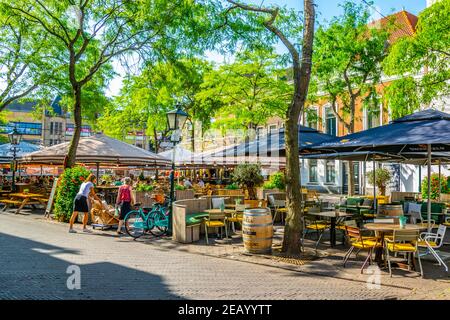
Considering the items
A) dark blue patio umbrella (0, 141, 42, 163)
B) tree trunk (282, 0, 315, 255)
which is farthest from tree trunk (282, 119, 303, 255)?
dark blue patio umbrella (0, 141, 42, 163)

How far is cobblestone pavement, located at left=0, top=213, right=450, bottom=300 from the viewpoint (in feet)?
19.5

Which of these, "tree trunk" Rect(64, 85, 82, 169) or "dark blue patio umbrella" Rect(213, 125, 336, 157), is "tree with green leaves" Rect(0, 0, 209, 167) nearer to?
"tree trunk" Rect(64, 85, 82, 169)

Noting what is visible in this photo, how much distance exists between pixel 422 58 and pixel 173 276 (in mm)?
15268

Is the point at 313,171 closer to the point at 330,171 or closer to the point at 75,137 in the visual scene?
the point at 330,171

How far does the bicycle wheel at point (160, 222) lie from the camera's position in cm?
1148

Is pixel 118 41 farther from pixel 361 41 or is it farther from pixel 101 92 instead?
pixel 361 41

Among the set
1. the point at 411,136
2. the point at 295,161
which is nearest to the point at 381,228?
the point at 411,136

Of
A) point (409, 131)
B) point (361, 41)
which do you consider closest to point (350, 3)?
point (361, 41)

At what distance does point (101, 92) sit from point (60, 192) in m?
8.03

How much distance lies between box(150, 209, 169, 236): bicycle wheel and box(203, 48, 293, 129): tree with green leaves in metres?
11.5

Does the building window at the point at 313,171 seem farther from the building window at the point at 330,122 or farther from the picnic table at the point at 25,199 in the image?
the picnic table at the point at 25,199

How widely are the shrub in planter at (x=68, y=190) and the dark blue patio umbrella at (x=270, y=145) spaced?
4744 millimetres

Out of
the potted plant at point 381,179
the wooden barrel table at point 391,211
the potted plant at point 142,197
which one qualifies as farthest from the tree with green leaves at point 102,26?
the potted plant at point 381,179

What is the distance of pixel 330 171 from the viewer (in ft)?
112
